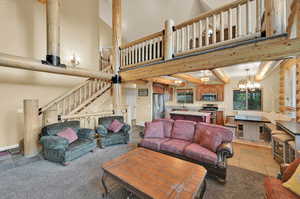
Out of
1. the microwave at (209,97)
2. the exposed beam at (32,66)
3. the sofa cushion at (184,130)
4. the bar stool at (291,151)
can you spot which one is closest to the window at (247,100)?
the microwave at (209,97)

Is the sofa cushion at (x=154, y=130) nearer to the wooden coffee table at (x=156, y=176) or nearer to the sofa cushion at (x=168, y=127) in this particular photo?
the sofa cushion at (x=168, y=127)

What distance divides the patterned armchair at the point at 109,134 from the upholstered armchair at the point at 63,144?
12.5 inches

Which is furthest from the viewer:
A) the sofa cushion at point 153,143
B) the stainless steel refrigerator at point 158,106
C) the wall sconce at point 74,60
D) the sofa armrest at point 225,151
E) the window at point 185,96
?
the window at point 185,96

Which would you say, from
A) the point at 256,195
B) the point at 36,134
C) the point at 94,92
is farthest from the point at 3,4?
the point at 256,195

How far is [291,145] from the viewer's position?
8.16 feet

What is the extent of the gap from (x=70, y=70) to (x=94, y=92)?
55.0 inches

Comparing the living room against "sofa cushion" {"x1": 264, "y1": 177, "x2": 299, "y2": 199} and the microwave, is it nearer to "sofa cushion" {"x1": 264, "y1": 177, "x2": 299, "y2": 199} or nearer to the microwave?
"sofa cushion" {"x1": 264, "y1": 177, "x2": 299, "y2": 199}

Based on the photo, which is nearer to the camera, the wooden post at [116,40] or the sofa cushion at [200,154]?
the sofa cushion at [200,154]

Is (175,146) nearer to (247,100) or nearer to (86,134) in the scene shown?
(86,134)

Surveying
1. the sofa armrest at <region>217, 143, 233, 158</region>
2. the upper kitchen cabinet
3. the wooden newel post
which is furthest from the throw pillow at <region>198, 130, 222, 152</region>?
the upper kitchen cabinet

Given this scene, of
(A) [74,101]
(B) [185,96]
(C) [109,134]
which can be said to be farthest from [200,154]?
(B) [185,96]

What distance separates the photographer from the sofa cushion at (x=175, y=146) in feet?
9.02

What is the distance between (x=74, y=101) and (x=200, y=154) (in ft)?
14.2

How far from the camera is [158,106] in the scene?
303 inches
